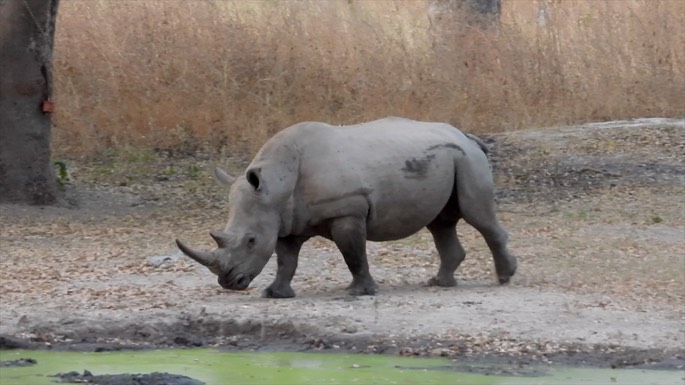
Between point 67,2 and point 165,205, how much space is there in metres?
5.87

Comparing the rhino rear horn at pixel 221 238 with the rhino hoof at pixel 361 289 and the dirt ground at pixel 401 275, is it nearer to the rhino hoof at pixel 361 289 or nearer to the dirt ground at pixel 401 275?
the dirt ground at pixel 401 275

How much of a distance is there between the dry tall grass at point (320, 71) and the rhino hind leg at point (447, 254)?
21.9ft

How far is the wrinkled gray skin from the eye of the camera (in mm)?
Answer: 9141

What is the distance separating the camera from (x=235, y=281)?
9195 mm

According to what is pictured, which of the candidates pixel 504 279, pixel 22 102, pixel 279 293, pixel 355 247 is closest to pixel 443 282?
pixel 504 279

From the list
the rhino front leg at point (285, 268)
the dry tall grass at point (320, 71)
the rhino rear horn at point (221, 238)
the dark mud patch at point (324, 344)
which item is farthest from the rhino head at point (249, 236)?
the dry tall grass at point (320, 71)

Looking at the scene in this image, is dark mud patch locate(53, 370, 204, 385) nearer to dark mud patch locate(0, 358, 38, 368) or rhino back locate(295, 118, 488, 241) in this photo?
dark mud patch locate(0, 358, 38, 368)

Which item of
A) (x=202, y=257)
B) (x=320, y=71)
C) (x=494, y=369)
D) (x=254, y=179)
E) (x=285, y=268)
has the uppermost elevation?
(x=320, y=71)

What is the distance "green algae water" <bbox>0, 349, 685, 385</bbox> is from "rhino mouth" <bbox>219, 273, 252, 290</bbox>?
1.08 meters

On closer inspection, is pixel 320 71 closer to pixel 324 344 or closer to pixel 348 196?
pixel 348 196

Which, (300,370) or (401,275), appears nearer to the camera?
(300,370)

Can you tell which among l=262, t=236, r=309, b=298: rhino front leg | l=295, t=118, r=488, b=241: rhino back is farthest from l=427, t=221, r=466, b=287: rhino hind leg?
l=262, t=236, r=309, b=298: rhino front leg

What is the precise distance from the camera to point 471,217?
380 inches

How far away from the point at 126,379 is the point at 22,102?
694cm
